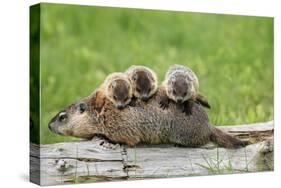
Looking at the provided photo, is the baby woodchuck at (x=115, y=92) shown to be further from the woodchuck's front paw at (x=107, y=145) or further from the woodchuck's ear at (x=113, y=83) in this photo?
the woodchuck's front paw at (x=107, y=145)

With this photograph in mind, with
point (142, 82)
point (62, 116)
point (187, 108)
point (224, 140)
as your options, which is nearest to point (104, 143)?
point (62, 116)

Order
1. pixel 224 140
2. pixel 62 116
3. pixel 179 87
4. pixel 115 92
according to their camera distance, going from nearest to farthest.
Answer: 1. pixel 62 116
2. pixel 115 92
3. pixel 179 87
4. pixel 224 140

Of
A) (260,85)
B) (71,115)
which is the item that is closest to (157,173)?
(71,115)

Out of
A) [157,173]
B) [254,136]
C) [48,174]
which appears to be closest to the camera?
[48,174]

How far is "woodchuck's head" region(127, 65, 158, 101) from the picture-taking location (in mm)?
6262

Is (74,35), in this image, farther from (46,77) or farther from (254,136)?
(254,136)

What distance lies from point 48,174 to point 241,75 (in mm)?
1999

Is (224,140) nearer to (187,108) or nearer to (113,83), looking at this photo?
(187,108)

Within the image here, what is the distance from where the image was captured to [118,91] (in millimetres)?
6191

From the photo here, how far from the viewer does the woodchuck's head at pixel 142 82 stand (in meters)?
6.26

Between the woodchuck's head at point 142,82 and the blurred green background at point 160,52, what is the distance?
7cm

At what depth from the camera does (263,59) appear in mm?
7020

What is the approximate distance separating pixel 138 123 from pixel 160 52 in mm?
668

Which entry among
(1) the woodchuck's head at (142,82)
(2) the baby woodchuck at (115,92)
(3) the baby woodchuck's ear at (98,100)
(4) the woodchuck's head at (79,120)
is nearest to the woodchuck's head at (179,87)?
(1) the woodchuck's head at (142,82)
